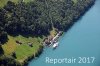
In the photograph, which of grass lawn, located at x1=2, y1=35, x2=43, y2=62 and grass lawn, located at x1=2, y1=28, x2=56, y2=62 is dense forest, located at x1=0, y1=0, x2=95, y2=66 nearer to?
grass lawn, located at x1=2, y1=28, x2=56, y2=62

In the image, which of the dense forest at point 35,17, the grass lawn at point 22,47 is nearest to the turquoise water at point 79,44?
the grass lawn at point 22,47

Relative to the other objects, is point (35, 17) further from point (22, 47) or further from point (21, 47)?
point (21, 47)

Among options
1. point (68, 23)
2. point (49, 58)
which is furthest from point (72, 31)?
point (49, 58)

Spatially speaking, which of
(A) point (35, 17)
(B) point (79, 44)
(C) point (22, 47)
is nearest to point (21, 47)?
(C) point (22, 47)

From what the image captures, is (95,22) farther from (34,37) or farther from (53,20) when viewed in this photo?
(34,37)

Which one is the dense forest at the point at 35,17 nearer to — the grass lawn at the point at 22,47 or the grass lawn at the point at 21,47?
the grass lawn at the point at 22,47

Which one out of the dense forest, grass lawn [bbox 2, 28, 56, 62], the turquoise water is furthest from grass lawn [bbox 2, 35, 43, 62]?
the turquoise water
